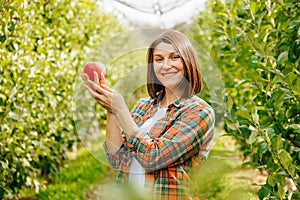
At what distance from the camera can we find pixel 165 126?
4.44ft

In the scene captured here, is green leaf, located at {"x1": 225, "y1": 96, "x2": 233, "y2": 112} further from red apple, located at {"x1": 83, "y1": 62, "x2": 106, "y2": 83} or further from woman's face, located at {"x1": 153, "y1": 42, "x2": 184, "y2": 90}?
red apple, located at {"x1": 83, "y1": 62, "x2": 106, "y2": 83}

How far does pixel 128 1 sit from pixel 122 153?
0.43 meters

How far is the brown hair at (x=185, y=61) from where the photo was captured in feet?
4.00

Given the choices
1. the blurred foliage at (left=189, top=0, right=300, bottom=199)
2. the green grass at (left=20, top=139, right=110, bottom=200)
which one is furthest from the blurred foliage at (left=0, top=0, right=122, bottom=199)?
the blurred foliage at (left=189, top=0, right=300, bottom=199)

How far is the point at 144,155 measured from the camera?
123 centimetres

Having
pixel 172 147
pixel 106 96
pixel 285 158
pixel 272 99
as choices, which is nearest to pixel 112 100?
pixel 106 96

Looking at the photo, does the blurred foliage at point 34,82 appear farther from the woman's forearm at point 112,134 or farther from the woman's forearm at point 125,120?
the woman's forearm at point 125,120

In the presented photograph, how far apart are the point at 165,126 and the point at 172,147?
3.7 inches

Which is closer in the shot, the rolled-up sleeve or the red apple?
the red apple

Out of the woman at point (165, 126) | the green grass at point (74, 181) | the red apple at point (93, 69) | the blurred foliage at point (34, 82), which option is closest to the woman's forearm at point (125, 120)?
the woman at point (165, 126)

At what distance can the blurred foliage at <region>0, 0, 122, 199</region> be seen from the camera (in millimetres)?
2939

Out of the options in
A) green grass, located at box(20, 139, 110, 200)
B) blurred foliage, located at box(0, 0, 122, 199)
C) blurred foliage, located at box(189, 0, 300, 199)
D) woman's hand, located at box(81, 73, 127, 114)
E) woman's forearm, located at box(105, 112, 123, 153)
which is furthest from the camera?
green grass, located at box(20, 139, 110, 200)

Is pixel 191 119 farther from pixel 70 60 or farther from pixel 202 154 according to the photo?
pixel 70 60

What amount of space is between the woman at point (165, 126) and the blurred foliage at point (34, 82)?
473 millimetres
